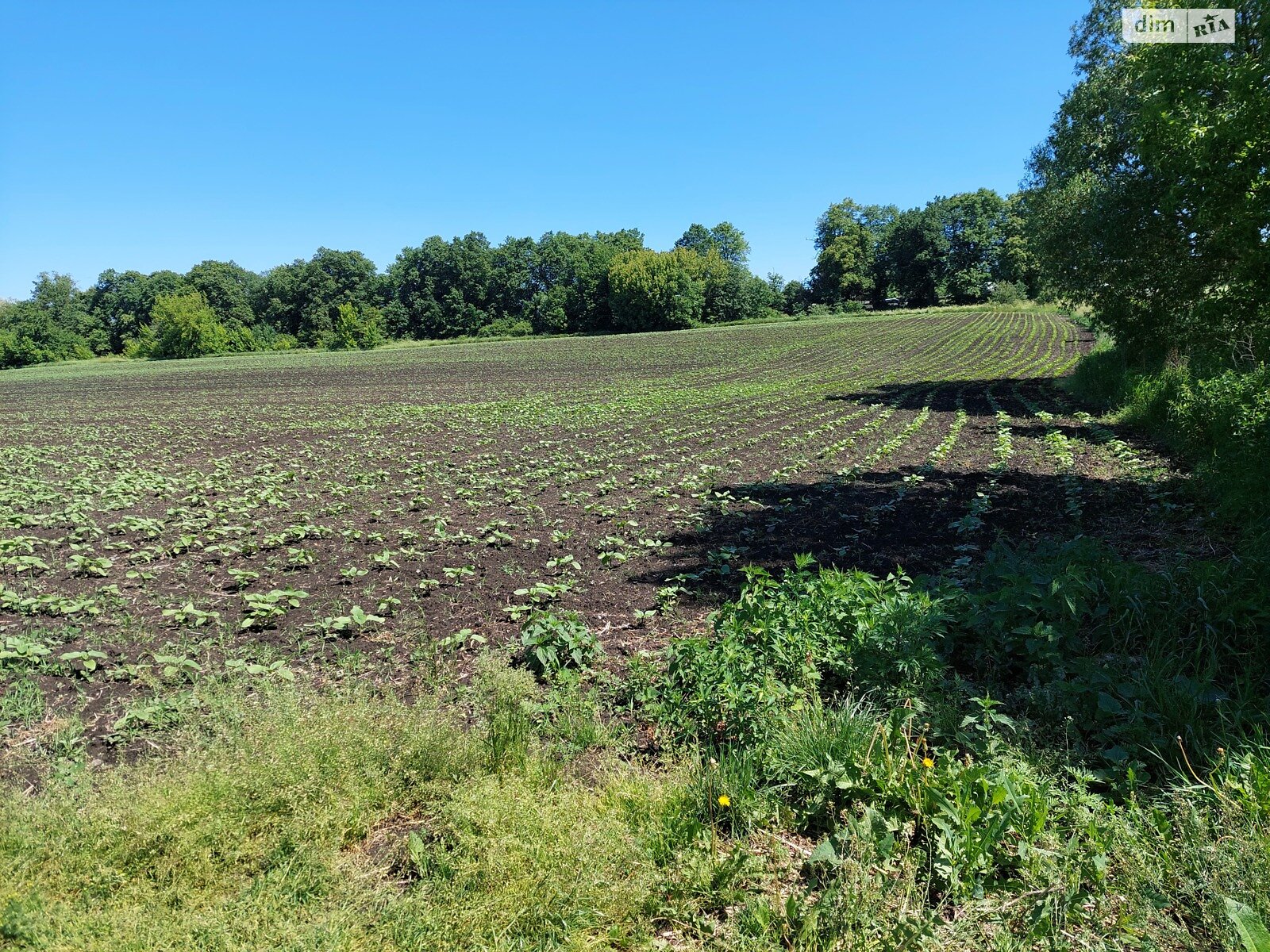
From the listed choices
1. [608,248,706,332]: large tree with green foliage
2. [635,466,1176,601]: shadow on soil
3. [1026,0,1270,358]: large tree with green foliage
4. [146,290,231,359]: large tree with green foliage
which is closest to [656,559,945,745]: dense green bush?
[635,466,1176,601]: shadow on soil

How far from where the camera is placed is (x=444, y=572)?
22.5 feet

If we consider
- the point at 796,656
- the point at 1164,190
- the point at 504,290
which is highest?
the point at 504,290

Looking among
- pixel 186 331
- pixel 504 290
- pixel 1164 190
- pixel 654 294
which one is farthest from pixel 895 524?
pixel 504 290

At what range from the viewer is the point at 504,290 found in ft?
320

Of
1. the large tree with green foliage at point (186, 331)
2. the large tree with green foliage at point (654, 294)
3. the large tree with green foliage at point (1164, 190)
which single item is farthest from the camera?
the large tree with green foliage at point (654, 294)

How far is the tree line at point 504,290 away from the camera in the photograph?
8394cm

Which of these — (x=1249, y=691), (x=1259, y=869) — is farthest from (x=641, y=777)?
(x=1249, y=691)

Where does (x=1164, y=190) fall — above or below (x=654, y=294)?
below

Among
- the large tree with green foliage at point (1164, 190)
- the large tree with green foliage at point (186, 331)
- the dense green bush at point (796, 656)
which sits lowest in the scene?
the dense green bush at point (796, 656)

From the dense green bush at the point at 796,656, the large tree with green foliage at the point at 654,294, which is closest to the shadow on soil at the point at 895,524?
the dense green bush at the point at 796,656

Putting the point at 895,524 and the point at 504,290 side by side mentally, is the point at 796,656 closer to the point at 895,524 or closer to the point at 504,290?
the point at 895,524

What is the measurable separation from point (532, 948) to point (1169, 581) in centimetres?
521

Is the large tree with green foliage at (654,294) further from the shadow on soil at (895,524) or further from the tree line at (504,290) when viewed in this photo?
the shadow on soil at (895,524)

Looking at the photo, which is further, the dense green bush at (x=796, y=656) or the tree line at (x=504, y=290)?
the tree line at (x=504, y=290)
